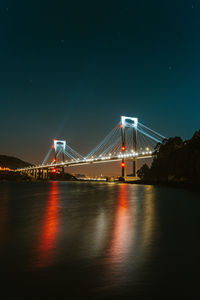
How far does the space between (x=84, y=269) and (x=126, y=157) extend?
48191mm

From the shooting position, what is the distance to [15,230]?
6.88 m

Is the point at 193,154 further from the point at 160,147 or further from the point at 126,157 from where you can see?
the point at 126,157

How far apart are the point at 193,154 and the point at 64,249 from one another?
3068 cm

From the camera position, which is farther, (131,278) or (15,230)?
(15,230)

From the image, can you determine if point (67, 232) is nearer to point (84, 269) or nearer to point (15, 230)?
point (15, 230)

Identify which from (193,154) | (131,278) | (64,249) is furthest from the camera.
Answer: (193,154)

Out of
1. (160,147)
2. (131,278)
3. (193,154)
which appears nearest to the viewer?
(131,278)

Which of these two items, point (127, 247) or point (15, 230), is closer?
point (127, 247)

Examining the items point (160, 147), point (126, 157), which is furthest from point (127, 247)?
point (126, 157)

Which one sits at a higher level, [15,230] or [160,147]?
[160,147]

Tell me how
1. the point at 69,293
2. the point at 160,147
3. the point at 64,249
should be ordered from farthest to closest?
1. the point at 160,147
2. the point at 64,249
3. the point at 69,293

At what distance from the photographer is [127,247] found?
497cm

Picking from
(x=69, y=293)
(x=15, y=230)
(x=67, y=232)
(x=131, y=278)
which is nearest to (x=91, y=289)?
(x=69, y=293)

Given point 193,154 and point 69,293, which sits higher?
point 193,154
